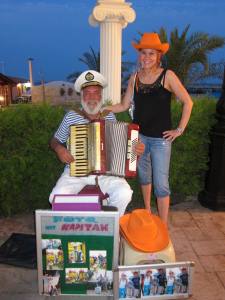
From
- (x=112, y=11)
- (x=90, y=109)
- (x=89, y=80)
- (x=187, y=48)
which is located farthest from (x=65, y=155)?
(x=187, y=48)

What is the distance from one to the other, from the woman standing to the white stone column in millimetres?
2683

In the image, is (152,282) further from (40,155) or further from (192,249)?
(40,155)

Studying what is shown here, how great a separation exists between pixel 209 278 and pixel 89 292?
1.17m

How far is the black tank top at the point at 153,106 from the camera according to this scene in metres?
3.43

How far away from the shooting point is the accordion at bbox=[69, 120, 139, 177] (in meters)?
2.99

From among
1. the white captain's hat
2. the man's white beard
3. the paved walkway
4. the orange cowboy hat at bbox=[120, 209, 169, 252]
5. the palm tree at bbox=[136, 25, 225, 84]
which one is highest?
the palm tree at bbox=[136, 25, 225, 84]

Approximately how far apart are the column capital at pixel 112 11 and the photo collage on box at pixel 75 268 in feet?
14.5

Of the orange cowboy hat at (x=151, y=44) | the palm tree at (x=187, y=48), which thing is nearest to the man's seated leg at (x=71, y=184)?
the orange cowboy hat at (x=151, y=44)

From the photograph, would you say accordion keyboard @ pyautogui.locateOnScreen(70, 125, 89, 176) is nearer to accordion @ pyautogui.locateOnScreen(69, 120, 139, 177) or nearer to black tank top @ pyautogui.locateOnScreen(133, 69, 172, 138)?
accordion @ pyautogui.locateOnScreen(69, 120, 139, 177)

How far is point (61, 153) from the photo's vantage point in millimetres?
3105

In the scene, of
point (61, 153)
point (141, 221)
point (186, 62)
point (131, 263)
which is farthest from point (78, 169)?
point (186, 62)

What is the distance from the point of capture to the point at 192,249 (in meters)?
3.71

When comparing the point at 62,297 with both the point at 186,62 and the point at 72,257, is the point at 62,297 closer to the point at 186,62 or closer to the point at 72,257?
the point at 72,257

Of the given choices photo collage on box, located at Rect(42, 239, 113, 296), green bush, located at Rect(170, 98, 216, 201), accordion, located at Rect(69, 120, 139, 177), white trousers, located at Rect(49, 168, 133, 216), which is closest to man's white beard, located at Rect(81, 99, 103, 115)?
accordion, located at Rect(69, 120, 139, 177)
